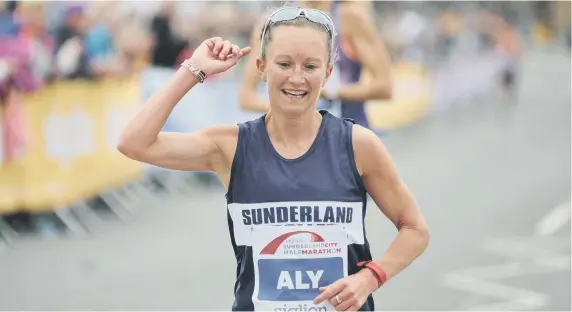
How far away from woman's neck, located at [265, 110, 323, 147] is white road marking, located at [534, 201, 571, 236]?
5846 mm

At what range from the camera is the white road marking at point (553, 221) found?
8.09 meters

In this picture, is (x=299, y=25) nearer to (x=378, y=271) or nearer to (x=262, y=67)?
(x=262, y=67)

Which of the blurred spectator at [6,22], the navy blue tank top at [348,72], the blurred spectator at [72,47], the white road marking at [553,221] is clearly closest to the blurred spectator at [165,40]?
the blurred spectator at [72,47]

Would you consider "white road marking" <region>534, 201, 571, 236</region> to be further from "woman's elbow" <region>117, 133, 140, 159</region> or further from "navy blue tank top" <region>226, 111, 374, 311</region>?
"woman's elbow" <region>117, 133, 140, 159</region>

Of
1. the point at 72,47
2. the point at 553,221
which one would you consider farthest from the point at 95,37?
the point at 553,221

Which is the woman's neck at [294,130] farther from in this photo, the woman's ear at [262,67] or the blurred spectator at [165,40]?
the blurred spectator at [165,40]

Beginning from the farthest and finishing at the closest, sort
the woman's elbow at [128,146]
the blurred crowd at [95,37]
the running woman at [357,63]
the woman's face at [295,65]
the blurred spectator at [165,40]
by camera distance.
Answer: the blurred spectator at [165,40], the blurred crowd at [95,37], the running woman at [357,63], the woman's elbow at [128,146], the woman's face at [295,65]

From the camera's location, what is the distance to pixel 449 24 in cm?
2039

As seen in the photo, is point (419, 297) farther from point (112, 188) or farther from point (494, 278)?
point (112, 188)

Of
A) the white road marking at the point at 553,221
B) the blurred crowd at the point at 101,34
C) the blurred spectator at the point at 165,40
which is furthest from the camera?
the blurred spectator at the point at 165,40

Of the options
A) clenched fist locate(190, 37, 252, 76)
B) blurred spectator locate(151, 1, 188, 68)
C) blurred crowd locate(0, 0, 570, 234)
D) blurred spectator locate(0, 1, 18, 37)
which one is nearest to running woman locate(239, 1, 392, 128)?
blurred crowd locate(0, 0, 570, 234)

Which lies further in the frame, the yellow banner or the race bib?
the yellow banner

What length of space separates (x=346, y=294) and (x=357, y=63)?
7.72ft

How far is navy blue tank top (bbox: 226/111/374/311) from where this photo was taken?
8.27ft
